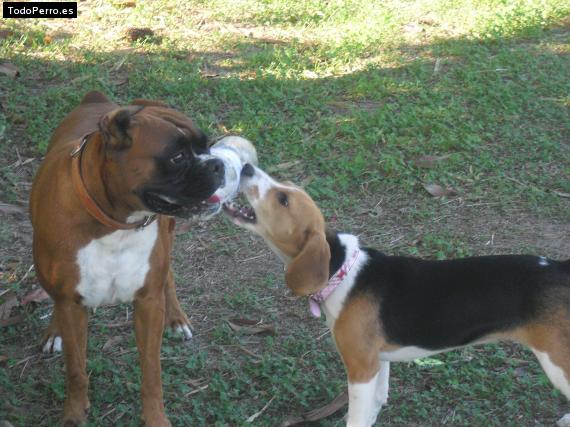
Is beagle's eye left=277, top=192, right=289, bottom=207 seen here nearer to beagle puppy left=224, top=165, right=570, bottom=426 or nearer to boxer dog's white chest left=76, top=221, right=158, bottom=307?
beagle puppy left=224, top=165, right=570, bottom=426

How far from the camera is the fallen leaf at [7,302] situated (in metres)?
5.68

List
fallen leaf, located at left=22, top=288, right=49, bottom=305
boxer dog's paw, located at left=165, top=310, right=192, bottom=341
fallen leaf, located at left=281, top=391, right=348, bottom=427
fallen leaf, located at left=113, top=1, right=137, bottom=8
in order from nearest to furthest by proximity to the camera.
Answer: fallen leaf, located at left=281, top=391, right=348, bottom=427
boxer dog's paw, located at left=165, top=310, right=192, bottom=341
fallen leaf, located at left=22, top=288, right=49, bottom=305
fallen leaf, located at left=113, top=1, right=137, bottom=8

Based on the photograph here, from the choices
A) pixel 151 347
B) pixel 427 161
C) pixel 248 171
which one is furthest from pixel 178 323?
pixel 427 161

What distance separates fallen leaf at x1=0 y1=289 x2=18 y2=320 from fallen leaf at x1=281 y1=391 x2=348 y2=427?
2067 mm

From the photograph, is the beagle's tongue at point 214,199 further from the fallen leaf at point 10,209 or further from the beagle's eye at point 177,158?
the fallen leaf at point 10,209

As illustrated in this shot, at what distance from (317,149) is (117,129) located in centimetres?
364

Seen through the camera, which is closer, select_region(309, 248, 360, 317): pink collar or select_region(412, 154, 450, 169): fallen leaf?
select_region(309, 248, 360, 317): pink collar

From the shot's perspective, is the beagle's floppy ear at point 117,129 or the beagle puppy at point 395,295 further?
the beagle puppy at point 395,295

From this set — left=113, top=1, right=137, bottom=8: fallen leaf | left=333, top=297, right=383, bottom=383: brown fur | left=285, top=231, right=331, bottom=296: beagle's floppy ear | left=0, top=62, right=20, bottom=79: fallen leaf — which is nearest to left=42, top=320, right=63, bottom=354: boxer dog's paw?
left=285, top=231, right=331, bottom=296: beagle's floppy ear

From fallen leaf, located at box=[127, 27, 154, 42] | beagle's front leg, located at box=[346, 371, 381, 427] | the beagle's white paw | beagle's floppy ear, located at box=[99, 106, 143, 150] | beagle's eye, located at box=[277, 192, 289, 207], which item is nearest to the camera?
beagle's floppy ear, located at box=[99, 106, 143, 150]

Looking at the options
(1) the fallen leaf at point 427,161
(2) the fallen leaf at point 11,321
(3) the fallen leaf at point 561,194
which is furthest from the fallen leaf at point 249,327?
(3) the fallen leaf at point 561,194

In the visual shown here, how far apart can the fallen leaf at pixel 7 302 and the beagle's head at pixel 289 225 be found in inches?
73.4

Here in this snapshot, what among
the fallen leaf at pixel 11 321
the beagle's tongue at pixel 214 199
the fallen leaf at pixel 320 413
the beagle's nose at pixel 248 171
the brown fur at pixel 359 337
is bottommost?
the fallen leaf at pixel 11 321

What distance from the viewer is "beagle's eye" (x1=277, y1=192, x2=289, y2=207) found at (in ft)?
15.5
